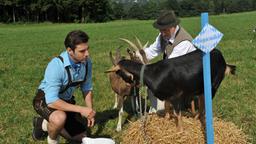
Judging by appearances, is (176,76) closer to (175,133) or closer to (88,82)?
(175,133)

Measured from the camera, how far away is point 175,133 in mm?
5941

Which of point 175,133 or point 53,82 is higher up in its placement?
point 53,82

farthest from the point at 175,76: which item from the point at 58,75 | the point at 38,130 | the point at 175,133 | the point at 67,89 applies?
the point at 38,130

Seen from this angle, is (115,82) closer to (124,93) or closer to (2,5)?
(124,93)

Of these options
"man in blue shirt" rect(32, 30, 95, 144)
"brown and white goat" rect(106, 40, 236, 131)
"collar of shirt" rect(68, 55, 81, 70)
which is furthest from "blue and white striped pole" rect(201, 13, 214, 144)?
"collar of shirt" rect(68, 55, 81, 70)

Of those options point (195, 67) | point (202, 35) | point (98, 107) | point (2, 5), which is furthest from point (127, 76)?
point (2, 5)

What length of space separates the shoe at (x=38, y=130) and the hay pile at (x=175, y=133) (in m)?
1.44

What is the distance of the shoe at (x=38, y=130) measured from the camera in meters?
6.73

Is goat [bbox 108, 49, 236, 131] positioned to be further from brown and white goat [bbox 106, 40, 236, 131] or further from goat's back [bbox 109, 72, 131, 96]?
goat's back [bbox 109, 72, 131, 96]

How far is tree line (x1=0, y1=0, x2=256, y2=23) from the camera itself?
8700 centimetres

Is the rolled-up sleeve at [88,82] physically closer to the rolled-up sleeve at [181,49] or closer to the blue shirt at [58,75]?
the blue shirt at [58,75]

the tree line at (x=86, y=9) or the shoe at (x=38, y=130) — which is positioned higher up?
the tree line at (x=86, y=9)

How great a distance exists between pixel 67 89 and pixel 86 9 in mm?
88738

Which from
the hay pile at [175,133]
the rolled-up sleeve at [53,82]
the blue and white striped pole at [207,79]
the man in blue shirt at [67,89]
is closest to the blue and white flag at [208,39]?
the blue and white striped pole at [207,79]
